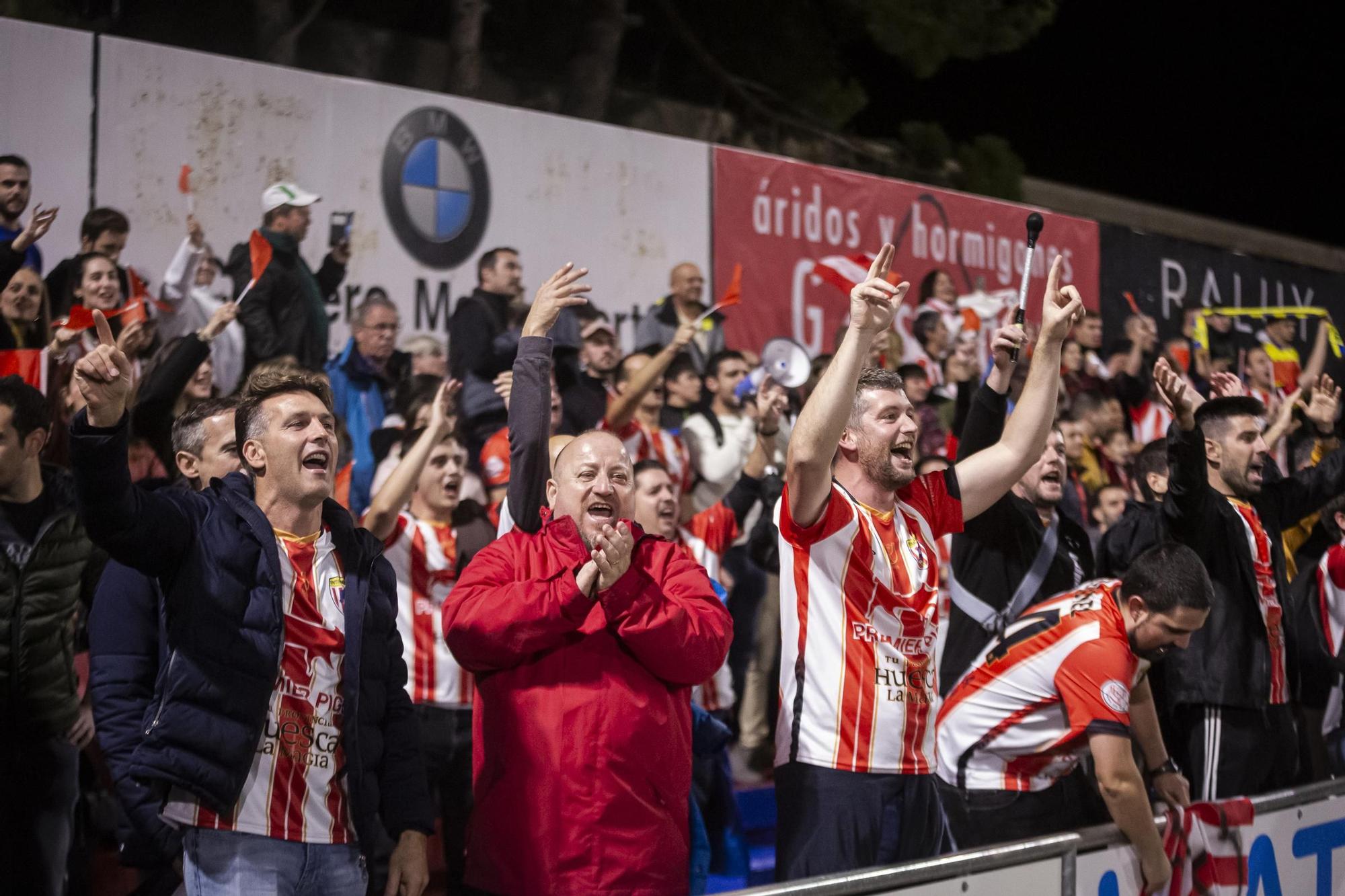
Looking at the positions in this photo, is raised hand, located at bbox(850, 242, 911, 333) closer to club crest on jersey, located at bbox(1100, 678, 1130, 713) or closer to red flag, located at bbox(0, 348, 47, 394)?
club crest on jersey, located at bbox(1100, 678, 1130, 713)

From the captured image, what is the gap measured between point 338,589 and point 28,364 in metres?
2.66

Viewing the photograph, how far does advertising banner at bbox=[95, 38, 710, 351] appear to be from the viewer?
5426mm

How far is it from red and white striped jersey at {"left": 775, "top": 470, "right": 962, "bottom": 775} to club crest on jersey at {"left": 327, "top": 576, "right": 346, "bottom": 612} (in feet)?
3.49

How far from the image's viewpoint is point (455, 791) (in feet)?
15.6

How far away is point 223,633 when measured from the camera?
2699 mm

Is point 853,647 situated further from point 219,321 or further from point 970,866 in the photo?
point 219,321

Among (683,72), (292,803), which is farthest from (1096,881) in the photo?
(683,72)

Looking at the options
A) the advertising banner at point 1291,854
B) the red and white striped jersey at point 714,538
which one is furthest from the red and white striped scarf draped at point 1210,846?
the red and white striped jersey at point 714,538

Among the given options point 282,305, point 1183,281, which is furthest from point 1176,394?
point 1183,281

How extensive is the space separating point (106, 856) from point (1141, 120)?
12.9 m

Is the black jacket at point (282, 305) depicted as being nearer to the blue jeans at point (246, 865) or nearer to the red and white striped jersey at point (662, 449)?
the red and white striped jersey at point (662, 449)

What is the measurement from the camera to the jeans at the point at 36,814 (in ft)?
12.2

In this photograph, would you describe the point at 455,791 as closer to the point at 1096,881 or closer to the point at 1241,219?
the point at 1096,881

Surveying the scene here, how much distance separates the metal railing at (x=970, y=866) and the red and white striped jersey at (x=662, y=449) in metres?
3.44
